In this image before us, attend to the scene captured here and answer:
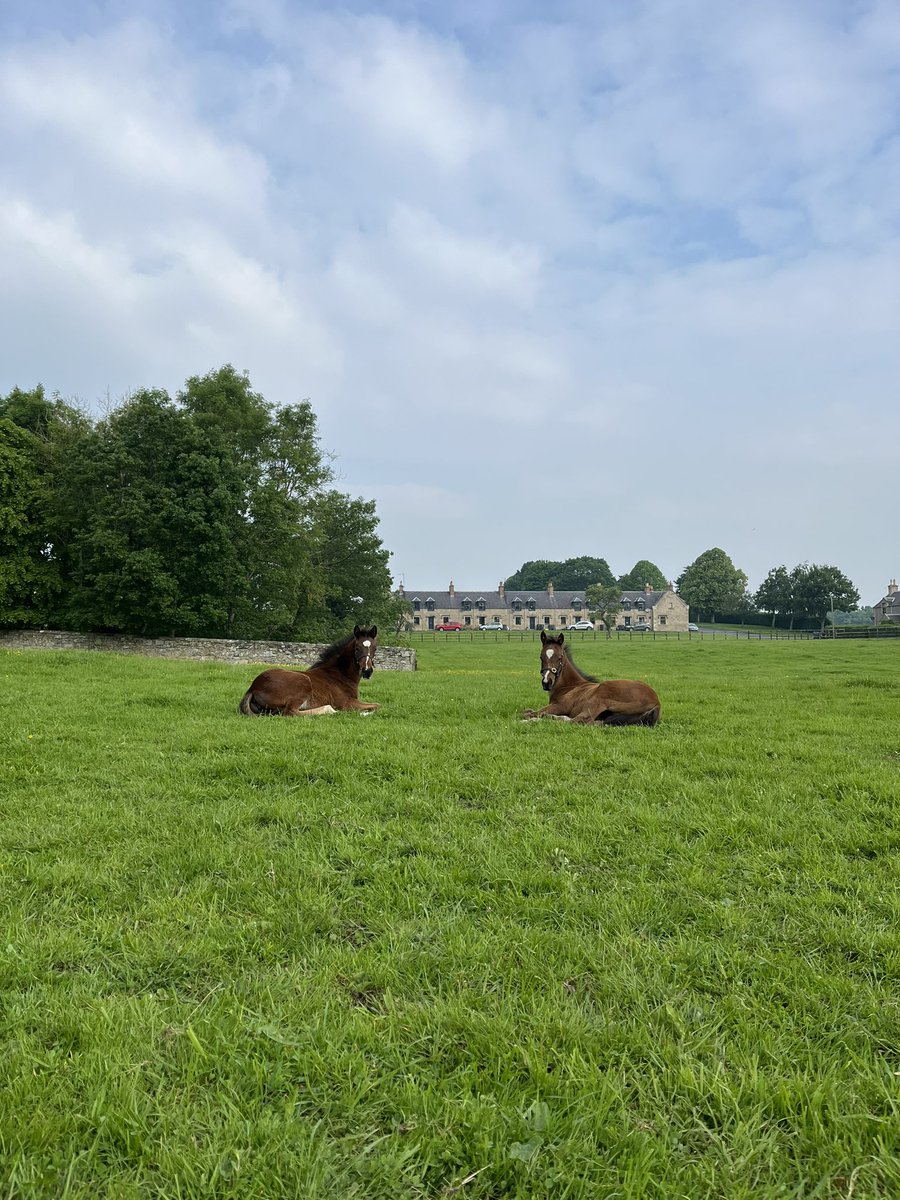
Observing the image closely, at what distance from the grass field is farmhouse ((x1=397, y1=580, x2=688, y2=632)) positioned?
11788 centimetres

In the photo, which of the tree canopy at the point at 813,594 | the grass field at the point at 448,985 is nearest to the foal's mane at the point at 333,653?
the grass field at the point at 448,985

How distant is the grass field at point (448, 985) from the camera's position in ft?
6.63

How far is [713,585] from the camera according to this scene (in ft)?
427

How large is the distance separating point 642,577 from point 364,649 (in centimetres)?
16067

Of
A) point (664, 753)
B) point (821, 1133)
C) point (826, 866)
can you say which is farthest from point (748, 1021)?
point (664, 753)

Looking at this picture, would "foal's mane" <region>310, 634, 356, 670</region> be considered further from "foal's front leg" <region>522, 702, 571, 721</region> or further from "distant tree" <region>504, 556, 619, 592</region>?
"distant tree" <region>504, 556, 619, 592</region>

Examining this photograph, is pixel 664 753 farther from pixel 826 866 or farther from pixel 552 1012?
pixel 552 1012

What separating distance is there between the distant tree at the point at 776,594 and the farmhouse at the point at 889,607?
17.6 meters

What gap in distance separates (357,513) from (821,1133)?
51.7 meters

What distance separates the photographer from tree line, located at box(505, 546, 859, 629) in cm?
10894

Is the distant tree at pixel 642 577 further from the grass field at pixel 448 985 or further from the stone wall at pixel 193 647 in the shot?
the grass field at pixel 448 985

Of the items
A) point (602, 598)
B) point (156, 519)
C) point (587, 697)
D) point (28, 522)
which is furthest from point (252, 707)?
point (602, 598)

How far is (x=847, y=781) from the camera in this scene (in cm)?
617

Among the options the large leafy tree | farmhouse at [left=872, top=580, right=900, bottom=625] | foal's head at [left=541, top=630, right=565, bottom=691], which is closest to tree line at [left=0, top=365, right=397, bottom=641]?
the large leafy tree
